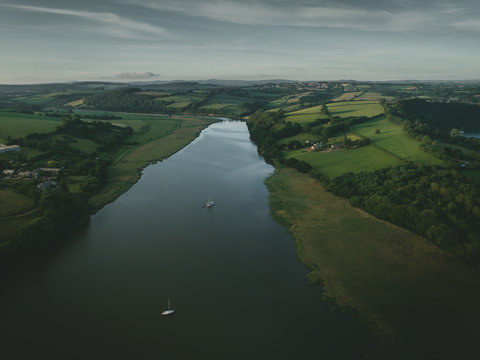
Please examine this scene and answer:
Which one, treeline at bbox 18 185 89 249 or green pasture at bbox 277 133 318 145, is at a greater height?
green pasture at bbox 277 133 318 145

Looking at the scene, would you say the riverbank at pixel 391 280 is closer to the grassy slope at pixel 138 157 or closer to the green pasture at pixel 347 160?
the green pasture at pixel 347 160

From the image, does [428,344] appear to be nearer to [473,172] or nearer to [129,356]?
[129,356]

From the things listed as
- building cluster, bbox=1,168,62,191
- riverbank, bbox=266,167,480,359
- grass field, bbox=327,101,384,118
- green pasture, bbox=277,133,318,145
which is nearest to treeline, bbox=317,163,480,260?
riverbank, bbox=266,167,480,359

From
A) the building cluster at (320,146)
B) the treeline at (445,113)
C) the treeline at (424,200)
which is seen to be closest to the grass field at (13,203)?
Result: the treeline at (424,200)

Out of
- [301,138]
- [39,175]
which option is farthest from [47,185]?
[301,138]

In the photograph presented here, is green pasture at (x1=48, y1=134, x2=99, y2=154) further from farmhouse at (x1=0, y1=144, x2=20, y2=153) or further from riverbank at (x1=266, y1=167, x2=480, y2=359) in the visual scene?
riverbank at (x1=266, y1=167, x2=480, y2=359)
